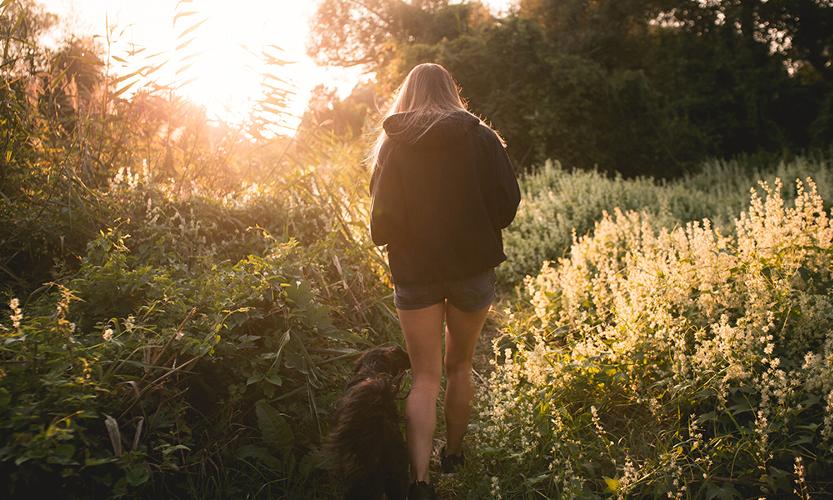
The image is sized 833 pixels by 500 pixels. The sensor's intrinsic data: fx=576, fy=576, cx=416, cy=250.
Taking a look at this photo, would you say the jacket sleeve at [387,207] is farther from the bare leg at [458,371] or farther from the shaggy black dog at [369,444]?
the shaggy black dog at [369,444]

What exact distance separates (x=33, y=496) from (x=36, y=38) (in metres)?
3.64

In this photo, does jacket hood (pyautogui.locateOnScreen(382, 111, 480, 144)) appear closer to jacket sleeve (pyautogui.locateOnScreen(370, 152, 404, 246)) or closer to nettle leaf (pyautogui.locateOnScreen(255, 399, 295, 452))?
jacket sleeve (pyautogui.locateOnScreen(370, 152, 404, 246))

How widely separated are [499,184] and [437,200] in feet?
1.07

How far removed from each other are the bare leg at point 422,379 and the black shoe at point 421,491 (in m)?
0.03

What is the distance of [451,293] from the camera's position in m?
2.76

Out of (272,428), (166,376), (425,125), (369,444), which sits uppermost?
(425,125)

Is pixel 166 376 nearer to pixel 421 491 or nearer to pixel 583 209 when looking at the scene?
pixel 421 491

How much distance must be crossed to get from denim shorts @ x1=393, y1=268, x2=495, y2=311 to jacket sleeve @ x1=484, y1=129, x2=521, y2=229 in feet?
1.03

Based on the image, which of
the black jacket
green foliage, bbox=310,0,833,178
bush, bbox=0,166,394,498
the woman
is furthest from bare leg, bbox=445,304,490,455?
green foliage, bbox=310,0,833,178

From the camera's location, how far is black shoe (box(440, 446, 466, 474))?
3035 millimetres

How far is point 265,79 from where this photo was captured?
431 cm

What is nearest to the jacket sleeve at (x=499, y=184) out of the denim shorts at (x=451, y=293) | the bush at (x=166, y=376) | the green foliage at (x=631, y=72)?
the denim shorts at (x=451, y=293)

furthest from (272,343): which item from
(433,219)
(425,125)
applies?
(425,125)

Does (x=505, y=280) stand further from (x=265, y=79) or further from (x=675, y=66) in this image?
(x=675, y=66)
